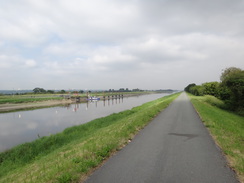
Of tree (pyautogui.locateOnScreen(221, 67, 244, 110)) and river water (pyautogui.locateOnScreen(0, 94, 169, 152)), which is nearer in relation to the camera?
river water (pyautogui.locateOnScreen(0, 94, 169, 152))

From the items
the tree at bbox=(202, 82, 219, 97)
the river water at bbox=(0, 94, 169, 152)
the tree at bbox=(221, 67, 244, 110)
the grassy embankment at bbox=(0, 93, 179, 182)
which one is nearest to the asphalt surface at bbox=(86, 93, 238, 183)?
the grassy embankment at bbox=(0, 93, 179, 182)

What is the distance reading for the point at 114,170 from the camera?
4.94 m

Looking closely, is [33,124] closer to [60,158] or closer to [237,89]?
[60,158]

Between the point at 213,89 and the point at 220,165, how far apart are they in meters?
43.2

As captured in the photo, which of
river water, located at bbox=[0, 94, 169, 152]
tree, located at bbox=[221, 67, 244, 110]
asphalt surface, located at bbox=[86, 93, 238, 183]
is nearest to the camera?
asphalt surface, located at bbox=[86, 93, 238, 183]

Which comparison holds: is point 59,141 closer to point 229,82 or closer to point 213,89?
point 229,82

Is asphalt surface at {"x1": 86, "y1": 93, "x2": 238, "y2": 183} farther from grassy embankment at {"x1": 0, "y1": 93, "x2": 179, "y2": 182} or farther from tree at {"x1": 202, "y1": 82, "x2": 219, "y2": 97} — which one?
tree at {"x1": 202, "y1": 82, "x2": 219, "y2": 97}

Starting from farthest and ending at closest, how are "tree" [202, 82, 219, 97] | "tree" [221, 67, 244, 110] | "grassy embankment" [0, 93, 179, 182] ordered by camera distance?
1. "tree" [202, 82, 219, 97]
2. "tree" [221, 67, 244, 110]
3. "grassy embankment" [0, 93, 179, 182]

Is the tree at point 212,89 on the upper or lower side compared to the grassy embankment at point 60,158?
upper

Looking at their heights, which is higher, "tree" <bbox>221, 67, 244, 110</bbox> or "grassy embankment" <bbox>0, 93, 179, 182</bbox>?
"tree" <bbox>221, 67, 244, 110</bbox>

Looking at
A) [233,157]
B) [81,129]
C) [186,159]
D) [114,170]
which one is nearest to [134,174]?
[114,170]

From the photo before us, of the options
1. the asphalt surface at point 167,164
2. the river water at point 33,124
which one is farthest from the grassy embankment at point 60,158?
the river water at point 33,124

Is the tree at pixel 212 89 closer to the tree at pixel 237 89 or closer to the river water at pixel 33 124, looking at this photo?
the tree at pixel 237 89

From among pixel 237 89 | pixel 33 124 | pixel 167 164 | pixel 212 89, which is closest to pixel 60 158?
pixel 167 164
